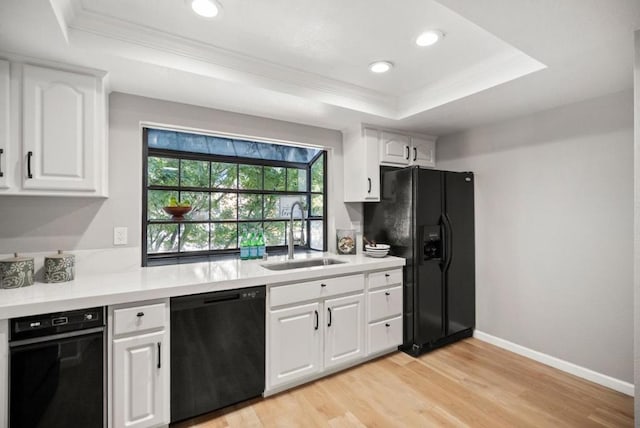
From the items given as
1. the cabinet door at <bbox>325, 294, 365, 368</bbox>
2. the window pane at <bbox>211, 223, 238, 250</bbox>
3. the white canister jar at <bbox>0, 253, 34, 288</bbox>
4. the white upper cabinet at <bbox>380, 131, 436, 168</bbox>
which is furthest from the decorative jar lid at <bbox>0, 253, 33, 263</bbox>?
the white upper cabinet at <bbox>380, 131, 436, 168</bbox>

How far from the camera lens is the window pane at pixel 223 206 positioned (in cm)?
287

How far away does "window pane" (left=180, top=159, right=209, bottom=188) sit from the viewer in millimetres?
2742

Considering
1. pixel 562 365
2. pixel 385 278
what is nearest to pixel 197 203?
pixel 385 278

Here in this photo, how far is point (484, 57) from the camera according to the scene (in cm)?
208

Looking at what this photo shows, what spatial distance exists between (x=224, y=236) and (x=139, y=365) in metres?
1.37

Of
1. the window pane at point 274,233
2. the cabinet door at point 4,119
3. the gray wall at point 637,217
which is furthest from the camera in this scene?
the window pane at point 274,233

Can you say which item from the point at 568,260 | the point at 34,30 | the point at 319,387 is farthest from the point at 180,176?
the point at 568,260

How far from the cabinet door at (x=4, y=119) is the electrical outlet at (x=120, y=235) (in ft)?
2.15

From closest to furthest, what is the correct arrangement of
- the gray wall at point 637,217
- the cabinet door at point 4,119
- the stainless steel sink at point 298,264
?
the gray wall at point 637,217 → the cabinet door at point 4,119 → the stainless steel sink at point 298,264

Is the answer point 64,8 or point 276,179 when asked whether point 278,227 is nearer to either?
point 276,179

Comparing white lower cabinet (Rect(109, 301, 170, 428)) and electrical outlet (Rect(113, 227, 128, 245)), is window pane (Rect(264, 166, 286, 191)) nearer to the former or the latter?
electrical outlet (Rect(113, 227, 128, 245))

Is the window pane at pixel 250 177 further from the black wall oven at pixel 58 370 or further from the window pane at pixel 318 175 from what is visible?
the black wall oven at pixel 58 370

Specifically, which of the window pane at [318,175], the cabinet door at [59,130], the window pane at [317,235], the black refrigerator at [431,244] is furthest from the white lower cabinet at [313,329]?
the cabinet door at [59,130]

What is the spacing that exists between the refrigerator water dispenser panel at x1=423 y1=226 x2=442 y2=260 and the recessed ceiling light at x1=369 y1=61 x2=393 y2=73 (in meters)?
1.43
